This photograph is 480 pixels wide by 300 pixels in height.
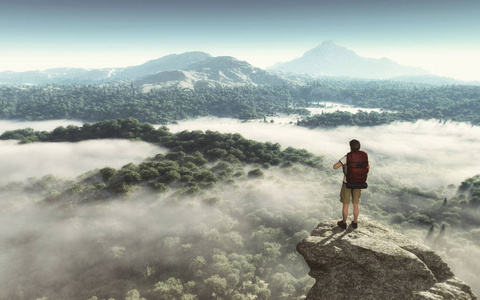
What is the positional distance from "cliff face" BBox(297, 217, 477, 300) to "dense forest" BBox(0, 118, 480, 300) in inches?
1689

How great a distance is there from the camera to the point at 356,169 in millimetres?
15469

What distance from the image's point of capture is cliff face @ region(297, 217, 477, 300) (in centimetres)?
1368

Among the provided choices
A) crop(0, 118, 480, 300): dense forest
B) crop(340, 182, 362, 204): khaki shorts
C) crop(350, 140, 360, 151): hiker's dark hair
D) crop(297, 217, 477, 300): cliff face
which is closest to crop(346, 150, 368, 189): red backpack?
crop(350, 140, 360, 151): hiker's dark hair

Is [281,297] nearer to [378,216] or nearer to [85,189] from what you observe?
[378,216]

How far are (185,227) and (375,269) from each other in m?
64.3

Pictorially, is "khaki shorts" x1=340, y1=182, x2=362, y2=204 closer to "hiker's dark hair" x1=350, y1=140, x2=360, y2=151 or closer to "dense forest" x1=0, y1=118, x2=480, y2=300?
"hiker's dark hair" x1=350, y1=140, x2=360, y2=151

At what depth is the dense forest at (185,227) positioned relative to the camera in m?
57.7

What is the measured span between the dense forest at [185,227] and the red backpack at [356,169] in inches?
1822

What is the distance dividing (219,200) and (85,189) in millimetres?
48121

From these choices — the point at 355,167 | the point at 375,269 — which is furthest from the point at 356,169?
the point at 375,269

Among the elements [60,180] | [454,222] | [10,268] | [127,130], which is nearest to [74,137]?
[127,130]

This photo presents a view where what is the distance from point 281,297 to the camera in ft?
183

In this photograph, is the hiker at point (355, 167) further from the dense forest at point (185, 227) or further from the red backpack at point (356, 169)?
the dense forest at point (185, 227)

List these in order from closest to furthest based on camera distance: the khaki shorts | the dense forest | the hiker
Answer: the hiker, the khaki shorts, the dense forest
